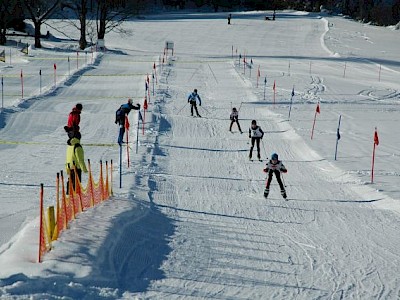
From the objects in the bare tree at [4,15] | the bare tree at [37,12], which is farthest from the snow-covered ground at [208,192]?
the bare tree at [4,15]

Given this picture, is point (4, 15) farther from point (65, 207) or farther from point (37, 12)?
point (65, 207)

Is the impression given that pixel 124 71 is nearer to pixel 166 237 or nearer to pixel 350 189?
pixel 350 189

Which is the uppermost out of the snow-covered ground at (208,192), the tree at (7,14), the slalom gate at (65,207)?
the tree at (7,14)

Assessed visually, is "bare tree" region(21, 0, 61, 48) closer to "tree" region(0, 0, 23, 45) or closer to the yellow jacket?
"tree" region(0, 0, 23, 45)

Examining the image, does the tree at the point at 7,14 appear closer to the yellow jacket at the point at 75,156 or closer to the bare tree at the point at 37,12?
the bare tree at the point at 37,12

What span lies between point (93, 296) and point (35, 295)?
0.73 metres

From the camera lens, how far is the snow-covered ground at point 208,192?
8906 mm

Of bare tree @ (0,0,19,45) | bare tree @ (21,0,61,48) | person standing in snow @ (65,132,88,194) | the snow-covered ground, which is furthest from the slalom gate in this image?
bare tree @ (0,0,19,45)

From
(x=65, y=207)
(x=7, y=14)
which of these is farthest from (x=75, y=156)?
(x=7, y=14)

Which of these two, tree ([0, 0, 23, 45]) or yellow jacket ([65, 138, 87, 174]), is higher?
tree ([0, 0, 23, 45])

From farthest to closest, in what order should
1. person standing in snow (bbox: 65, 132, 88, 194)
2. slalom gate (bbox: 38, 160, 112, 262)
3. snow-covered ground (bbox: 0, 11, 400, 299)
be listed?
person standing in snow (bbox: 65, 132, 88, 194), slalom gate (bbox: 38, 160, 112, 262), snow-covered ground (bbox: 0, 11, 400, 299)

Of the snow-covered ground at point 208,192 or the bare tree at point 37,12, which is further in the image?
the bare tree at point 37,12

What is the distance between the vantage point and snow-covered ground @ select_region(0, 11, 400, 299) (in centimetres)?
891

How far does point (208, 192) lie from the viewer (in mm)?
15297
